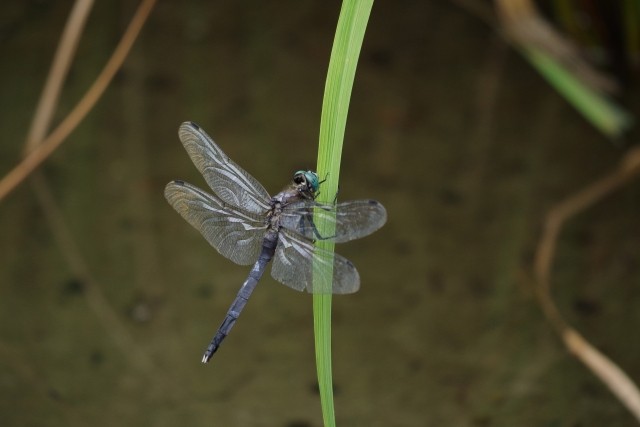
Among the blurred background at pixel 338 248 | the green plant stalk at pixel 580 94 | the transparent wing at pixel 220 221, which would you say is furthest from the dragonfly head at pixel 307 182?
the green plant stalk at pixel 580 94

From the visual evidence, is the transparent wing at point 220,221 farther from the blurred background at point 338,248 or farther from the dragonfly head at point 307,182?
the blurred background at point 338,248

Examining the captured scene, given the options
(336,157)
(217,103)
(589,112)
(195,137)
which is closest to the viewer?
(336,157)

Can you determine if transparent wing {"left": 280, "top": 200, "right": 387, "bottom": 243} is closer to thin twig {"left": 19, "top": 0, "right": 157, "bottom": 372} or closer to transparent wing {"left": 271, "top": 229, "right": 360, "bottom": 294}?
transparent wing {"left": 271, "top": 229, "right": 360, "bottom": 294}

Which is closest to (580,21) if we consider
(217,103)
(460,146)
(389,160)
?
(460,146)

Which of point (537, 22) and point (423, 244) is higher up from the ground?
point (537, 22)

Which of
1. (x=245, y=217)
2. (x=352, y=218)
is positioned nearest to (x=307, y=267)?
(x=352, y=218)

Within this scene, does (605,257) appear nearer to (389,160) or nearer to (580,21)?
(389,160)

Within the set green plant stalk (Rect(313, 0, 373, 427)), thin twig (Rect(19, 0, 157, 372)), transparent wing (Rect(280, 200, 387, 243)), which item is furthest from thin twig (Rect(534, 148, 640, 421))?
thin twig (Rect(19, 0, 157, 372))
